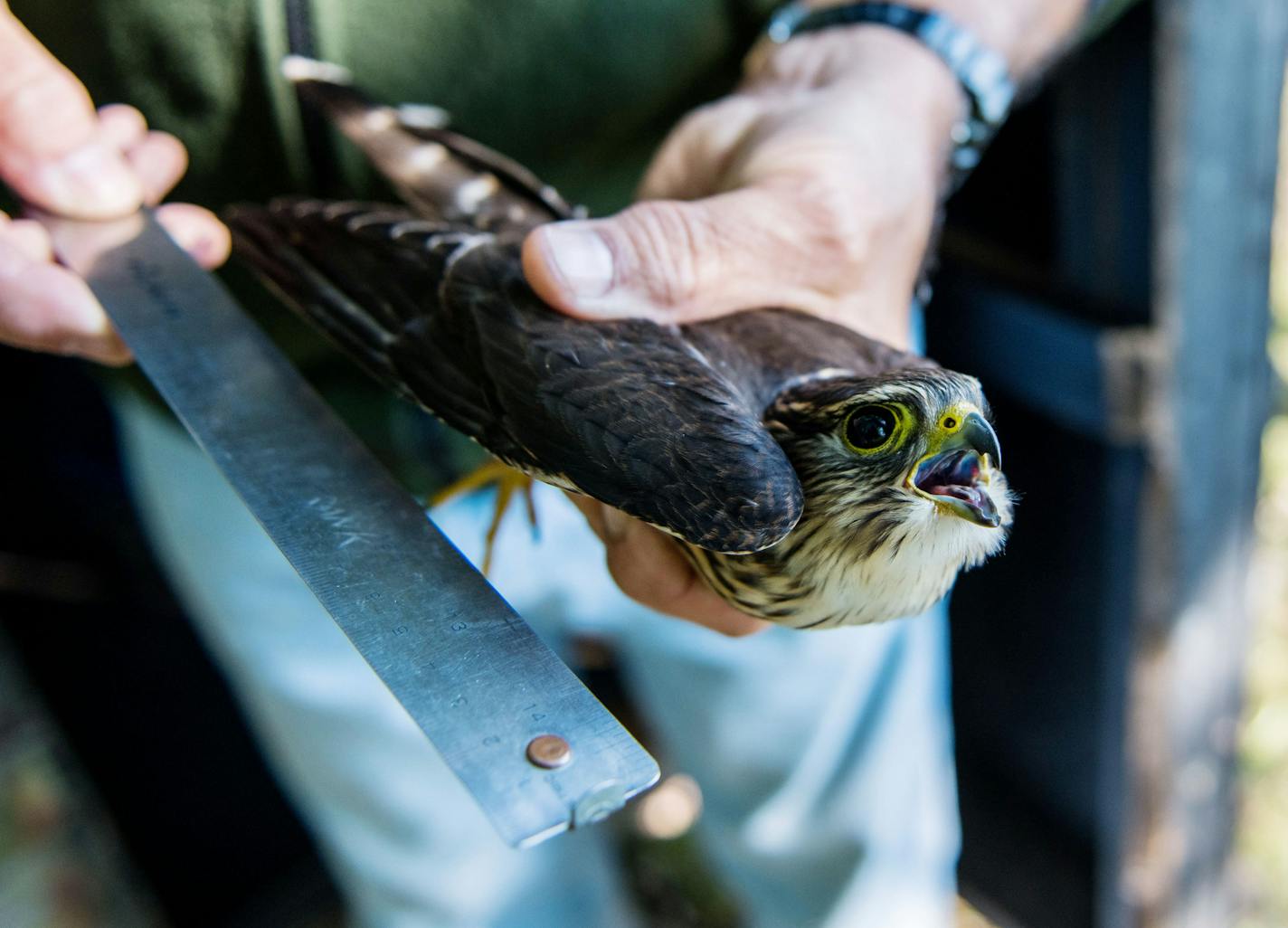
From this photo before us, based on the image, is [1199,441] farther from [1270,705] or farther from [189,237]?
[189,237]

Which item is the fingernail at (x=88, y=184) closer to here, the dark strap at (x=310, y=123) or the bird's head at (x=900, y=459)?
the dark strap at (x=310, y=123)

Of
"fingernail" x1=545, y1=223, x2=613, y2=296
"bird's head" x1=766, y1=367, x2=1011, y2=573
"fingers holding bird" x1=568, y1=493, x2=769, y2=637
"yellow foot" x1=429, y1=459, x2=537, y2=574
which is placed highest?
"fingernail" x1=545, y1=223, x2=613, y2=296

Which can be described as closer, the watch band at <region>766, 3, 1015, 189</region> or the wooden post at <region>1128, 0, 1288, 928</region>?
the watch band at <region>766, 3, 1015, 189</region>

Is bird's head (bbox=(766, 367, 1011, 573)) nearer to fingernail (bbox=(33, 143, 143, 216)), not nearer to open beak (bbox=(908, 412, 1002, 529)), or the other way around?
open beak (bbox=(908, 412, 1002, 529))

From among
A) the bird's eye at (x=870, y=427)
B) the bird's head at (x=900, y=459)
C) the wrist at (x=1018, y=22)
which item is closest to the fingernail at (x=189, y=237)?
the bird's head at (x=900, y=459)

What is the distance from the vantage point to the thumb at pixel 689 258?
179cm

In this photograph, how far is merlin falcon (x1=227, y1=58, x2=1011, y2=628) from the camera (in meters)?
1.54

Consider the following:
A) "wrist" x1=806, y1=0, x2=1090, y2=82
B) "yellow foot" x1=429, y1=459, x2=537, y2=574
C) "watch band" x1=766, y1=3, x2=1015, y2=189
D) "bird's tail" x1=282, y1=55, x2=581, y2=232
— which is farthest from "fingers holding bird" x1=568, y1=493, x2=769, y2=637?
"wrist" x1=806, y1=0, x2=1090, y2=82

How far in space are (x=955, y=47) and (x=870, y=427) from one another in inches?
47.1

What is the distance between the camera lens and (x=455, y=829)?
3.03 meters

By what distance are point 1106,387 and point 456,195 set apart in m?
1.66

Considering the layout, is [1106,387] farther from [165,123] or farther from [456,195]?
[165,123]

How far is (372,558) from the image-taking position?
58.1 inches

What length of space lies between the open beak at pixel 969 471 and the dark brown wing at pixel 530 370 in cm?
18
